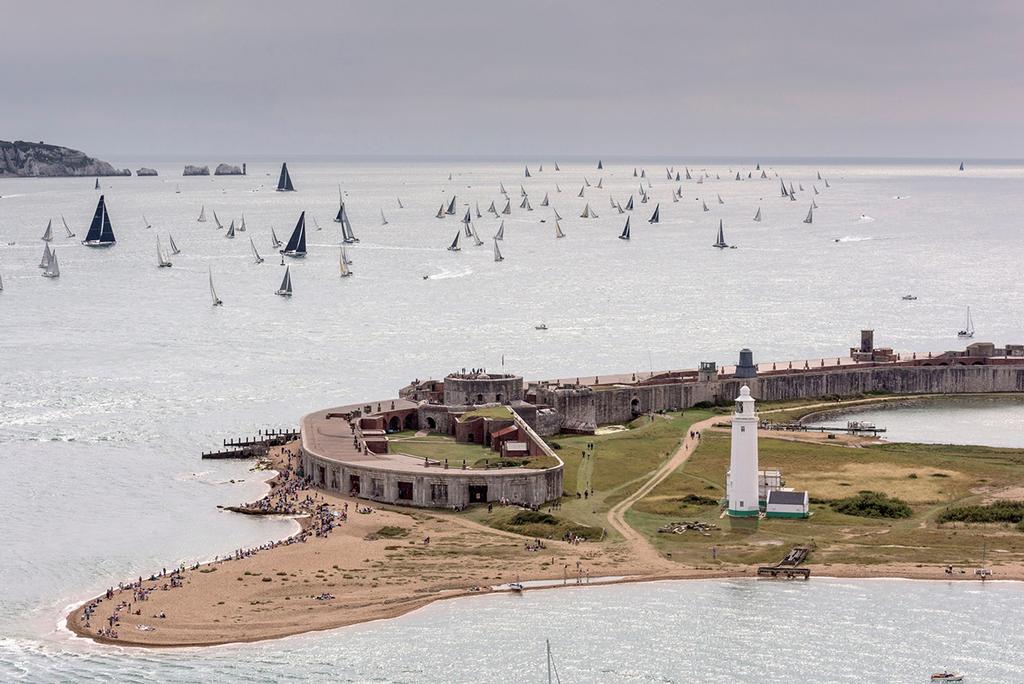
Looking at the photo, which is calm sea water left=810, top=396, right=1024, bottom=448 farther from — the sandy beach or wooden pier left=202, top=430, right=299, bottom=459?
wooden pier left=202, top=430, right=299, bottom=459

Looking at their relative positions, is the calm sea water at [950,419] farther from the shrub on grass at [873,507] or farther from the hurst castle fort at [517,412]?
the shrub on grass at [873,507]

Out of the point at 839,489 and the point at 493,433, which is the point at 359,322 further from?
the point at 839,489

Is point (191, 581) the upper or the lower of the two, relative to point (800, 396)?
lower

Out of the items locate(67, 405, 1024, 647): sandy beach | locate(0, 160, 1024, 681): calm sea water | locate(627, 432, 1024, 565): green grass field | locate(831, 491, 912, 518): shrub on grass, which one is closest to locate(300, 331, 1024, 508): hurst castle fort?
locate(67, 405, 1024, 647): sandy beach

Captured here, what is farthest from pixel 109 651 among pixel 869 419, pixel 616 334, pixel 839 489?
pixel 616 334

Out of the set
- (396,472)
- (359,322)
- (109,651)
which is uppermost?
(359,322)

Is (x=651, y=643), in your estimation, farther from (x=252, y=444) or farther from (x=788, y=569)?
(x=252, y=444)

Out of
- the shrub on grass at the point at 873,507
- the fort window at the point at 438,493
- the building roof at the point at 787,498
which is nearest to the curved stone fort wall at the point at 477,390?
the fort window at the point at 438,493
